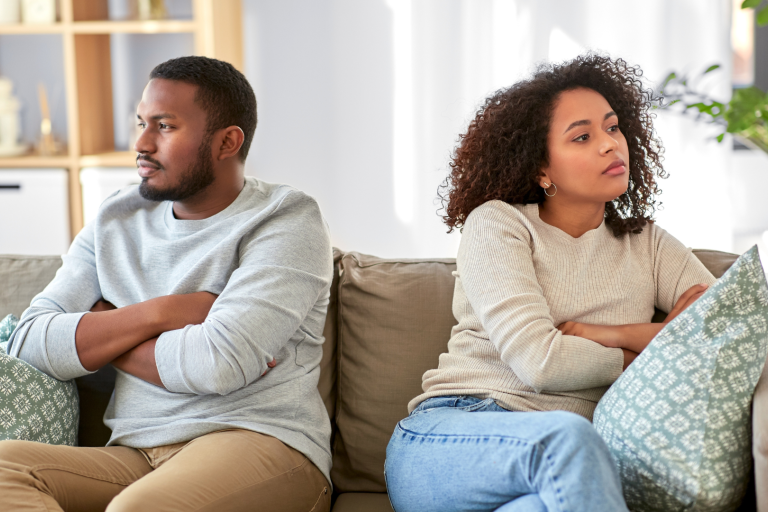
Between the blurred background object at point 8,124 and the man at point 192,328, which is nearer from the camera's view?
the man at point 192,328

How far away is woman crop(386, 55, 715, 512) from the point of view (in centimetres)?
120

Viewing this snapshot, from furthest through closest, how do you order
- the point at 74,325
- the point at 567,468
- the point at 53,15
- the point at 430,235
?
the point at 430,235 < the point at 53,15 < the point at 74,325 < the point at 567,468

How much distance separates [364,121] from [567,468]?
235 cm

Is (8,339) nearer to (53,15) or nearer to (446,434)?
(446,434)

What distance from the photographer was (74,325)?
1.42m

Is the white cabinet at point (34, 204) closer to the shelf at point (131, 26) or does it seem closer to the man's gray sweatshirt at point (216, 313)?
the shelf at point (131, 26)

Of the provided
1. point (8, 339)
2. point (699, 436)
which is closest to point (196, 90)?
point (8, 339)

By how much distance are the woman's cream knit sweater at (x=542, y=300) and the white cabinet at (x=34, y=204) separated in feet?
6.68

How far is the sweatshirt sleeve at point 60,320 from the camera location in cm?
142

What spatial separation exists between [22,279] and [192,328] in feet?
1.88

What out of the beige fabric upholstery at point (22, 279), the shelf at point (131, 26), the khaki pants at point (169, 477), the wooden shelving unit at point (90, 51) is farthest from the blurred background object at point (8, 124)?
the khaki pants at point (169, 477)

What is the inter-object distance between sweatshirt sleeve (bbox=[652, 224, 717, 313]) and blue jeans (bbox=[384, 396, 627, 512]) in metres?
0.41

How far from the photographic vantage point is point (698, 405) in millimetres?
1155

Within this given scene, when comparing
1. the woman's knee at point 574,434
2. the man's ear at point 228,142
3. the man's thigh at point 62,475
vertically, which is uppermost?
the man's ear at point 228,142
